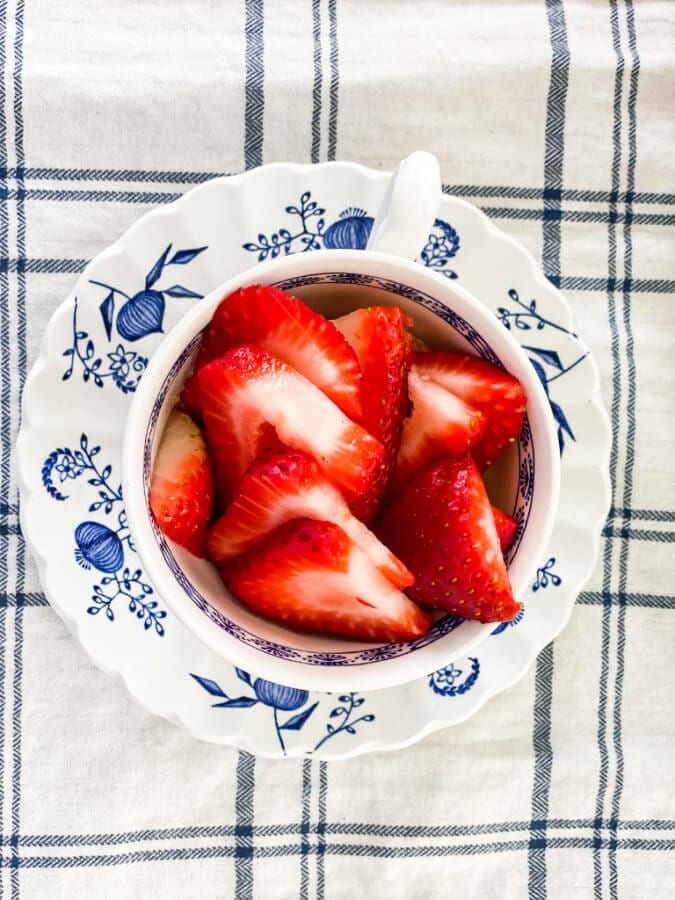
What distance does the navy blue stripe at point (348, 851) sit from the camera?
0.92 meters

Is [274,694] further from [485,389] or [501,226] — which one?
[501,226]

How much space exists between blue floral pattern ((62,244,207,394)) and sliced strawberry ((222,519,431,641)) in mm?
207

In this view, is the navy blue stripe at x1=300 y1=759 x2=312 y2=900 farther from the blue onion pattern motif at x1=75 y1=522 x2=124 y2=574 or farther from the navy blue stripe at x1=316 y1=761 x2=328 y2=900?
the blue onion pattern motif at x1=75 y1=522 x2=124 y2=574

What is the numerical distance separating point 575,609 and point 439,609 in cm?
30

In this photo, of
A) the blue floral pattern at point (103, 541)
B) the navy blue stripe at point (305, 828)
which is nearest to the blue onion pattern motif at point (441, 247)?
the blue floral pattern at point (103, 541)

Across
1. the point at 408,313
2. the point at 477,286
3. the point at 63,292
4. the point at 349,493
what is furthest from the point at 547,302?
the point at 63,292

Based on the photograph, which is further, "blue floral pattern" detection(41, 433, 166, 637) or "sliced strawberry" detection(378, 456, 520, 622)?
"blue floral pattern" detection(41, 433, 166, 637)

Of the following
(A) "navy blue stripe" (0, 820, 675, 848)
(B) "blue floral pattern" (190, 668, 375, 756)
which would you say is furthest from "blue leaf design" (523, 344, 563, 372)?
(A) "navy blue stripe" (0, 820, 675, 848)

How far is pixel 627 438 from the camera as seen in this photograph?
3.07 ft

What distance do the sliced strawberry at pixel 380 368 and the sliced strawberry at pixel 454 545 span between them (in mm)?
31

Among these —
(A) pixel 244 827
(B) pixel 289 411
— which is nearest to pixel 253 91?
(B) pixel 289 411

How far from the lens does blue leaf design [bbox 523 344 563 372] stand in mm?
817

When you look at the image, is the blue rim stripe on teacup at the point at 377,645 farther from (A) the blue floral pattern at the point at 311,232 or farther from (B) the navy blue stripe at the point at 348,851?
(B) the navy blue stripe at the point at 348,851

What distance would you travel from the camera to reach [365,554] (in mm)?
641
